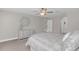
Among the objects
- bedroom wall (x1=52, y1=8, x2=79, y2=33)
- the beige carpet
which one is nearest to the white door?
bedroom wall (x1=52, y1=8, x2=79, y2=33)

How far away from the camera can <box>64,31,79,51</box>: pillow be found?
4.83 ft

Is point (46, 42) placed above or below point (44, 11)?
below

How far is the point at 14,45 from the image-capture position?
1538mm

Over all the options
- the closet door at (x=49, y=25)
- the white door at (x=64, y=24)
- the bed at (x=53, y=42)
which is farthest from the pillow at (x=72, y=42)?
the closet door at (x=49, y=25)

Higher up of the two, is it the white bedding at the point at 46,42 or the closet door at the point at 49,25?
the closet door at the point at 49,25

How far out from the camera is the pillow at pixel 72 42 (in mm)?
1471

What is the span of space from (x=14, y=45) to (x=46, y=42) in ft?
1.64

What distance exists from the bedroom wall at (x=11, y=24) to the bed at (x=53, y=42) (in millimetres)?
154

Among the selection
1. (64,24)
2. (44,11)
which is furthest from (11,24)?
(64,24)

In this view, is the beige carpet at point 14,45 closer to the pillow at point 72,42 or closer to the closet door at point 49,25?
the closet door at point 49,25

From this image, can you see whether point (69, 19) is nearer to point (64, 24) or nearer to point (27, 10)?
point (64, 24)

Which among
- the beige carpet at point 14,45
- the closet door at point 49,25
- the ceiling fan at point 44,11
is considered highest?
the ceiling fan at point 44,11

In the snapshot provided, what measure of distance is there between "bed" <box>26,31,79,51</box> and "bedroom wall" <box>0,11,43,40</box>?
0.15 m
